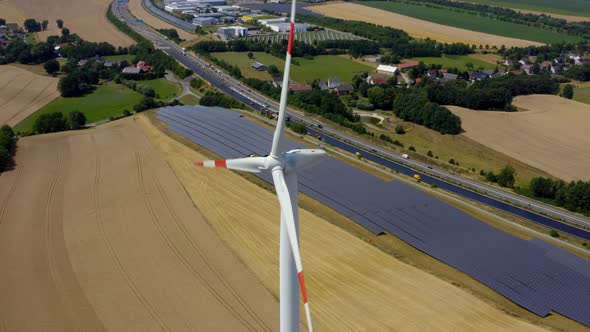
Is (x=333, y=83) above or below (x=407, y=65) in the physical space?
below

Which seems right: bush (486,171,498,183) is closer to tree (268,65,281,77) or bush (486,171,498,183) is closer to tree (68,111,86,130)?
tree (68,111,86,130)

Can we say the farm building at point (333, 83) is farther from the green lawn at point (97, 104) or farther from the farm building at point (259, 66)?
the green lawn at point (97, 104)

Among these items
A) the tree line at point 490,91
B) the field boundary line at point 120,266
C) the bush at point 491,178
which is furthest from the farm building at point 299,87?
the field boundary line at point 120,266

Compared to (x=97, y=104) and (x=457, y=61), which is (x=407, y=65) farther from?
(x=97, y=104)

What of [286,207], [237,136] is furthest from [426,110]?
[286,207]

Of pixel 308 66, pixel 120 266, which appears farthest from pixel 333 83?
pixel 120 266

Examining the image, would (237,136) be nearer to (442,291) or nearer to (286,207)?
(442,291)
